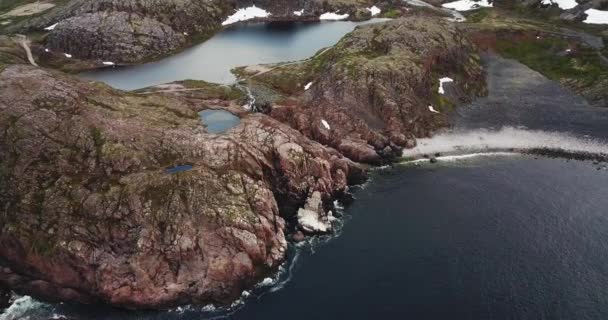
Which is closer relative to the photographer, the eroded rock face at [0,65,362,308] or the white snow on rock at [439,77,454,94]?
the eroded rock face at [0,65,362,308]

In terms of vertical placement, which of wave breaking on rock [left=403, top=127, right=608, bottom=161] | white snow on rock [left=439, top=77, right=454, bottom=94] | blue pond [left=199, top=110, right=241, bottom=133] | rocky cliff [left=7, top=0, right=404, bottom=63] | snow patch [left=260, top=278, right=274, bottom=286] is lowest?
snow patch [left=260, top=278, right=274, bottom=286]

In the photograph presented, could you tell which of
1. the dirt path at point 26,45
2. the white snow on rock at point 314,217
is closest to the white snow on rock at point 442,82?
the white snow on rock at point 314,217

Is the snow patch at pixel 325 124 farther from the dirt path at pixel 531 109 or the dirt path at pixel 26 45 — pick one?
the dirt path at pixel 26 45

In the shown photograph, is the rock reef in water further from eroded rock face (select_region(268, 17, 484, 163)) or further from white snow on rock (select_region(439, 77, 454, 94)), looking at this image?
white snow on rock (select_region(439, 77, 454, 94))

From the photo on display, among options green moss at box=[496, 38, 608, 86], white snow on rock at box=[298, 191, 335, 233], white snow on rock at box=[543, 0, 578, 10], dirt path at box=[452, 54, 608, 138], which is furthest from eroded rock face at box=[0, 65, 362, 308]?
white snow on rock at box=[543, 0, 578, 10]

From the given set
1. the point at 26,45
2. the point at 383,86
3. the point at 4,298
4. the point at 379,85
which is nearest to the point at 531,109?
the point at 383,86

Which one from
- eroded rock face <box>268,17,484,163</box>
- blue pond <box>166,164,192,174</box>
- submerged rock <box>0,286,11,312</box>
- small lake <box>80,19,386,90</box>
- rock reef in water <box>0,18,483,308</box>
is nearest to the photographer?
submerged rock <box>0,286,11,312</box>

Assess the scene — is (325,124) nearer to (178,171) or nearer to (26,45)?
(178,171)
